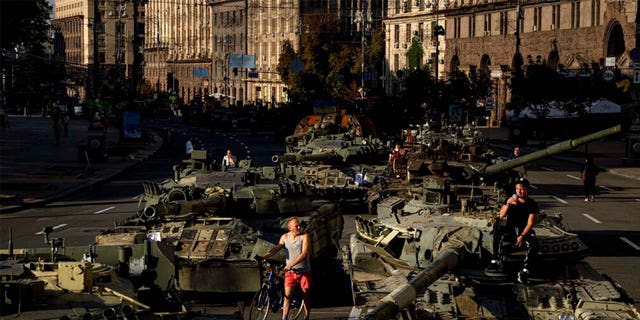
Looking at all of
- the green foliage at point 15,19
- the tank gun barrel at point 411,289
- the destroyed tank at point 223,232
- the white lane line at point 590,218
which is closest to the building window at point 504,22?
the green foliage at point 15,19

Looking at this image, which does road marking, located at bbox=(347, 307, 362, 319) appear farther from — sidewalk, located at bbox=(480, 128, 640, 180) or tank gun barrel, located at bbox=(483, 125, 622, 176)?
sidewalk, located at bbox=(480, 128, 640, 180)

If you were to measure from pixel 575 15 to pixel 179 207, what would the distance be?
6560 centimetres

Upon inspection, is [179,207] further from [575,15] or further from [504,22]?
[504,22]

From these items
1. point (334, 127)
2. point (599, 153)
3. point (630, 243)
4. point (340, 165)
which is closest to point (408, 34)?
point (599, 153)

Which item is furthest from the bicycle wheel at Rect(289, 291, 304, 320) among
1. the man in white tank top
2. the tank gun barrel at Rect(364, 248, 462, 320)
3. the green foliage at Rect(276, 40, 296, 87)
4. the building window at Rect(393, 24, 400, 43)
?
the building window at Rect(393, 24, 400, 43)

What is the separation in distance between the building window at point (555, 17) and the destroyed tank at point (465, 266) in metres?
65.7

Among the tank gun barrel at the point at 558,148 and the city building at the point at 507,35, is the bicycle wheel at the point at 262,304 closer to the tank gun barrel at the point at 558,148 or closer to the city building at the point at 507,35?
the tank gun barrel at the point at 558,148

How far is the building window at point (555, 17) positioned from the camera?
85.5m

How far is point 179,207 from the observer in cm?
2078

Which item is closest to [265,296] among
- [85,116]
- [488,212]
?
[488,212]

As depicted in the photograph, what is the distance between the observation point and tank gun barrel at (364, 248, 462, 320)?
1152 centimetres

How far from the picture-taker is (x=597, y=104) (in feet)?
233

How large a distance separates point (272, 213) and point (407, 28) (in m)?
89.6

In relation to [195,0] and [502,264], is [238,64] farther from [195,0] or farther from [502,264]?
[502,264]
